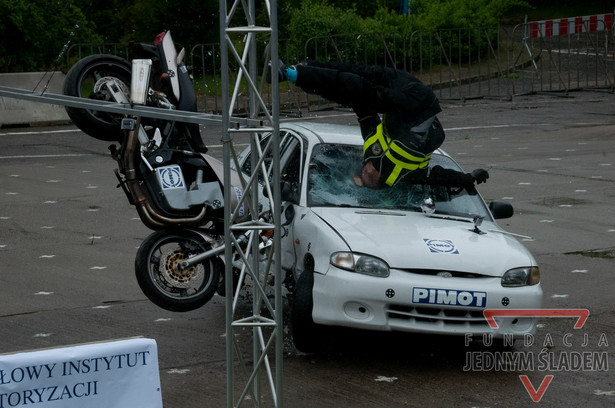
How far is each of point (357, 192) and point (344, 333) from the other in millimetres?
1139

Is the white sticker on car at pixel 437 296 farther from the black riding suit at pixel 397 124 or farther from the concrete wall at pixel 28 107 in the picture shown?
the concrete wall at pixel 28 107

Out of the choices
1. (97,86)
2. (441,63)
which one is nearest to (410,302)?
(97,86)

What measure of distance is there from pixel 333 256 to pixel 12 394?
3001 mm

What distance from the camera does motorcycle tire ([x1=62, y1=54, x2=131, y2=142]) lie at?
26.9 feet

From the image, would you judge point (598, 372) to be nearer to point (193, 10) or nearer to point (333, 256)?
point (333, 256)

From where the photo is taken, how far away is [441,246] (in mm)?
7410

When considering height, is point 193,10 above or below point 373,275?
above

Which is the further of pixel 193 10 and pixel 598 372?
pixel 193 10

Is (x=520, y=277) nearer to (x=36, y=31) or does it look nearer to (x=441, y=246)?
(x=441, y=246)

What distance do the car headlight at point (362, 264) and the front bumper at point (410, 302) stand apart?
0.17 feet

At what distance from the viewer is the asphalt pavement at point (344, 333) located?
6.98 metres

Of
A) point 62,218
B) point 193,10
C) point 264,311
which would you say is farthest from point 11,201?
point 193,10

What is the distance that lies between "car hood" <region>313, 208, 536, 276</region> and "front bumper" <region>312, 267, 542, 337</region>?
0.39ft

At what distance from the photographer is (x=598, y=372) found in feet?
24.1
